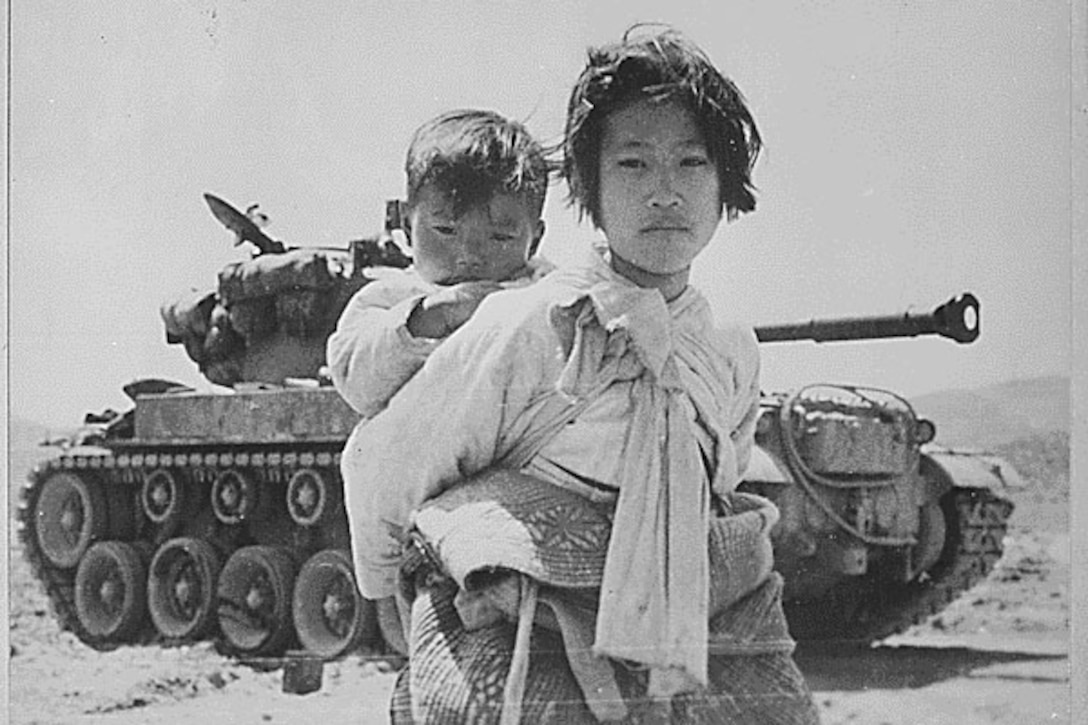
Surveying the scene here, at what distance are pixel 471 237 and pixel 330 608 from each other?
23.8 inches

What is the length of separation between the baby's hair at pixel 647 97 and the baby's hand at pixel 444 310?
0.21 m

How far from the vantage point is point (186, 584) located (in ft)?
9.60

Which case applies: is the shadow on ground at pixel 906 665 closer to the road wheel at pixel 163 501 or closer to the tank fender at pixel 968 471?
the tank fender at pixel 968 471

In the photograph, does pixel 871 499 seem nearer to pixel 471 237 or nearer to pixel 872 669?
pixel 872 669

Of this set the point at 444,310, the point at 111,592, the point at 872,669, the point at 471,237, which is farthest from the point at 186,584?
the point at 872,669

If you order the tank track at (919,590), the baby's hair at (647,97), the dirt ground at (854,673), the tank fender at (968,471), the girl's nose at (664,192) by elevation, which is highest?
the baby's hair at (647,97)

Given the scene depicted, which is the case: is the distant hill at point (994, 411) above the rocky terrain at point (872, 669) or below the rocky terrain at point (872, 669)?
above

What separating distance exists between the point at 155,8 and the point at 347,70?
31 centimetres

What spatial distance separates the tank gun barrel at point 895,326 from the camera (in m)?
2.88

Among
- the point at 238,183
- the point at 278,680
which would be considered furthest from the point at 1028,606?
the point at 238,183

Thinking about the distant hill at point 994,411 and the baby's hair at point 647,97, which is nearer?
the baby's hair at point 647,97

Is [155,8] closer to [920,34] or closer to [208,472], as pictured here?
[208,472]

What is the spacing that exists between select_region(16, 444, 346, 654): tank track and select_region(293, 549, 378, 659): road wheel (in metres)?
0.04

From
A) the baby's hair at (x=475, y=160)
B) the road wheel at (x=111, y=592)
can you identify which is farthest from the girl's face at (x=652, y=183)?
the road wheel at (x=111, y=592)
